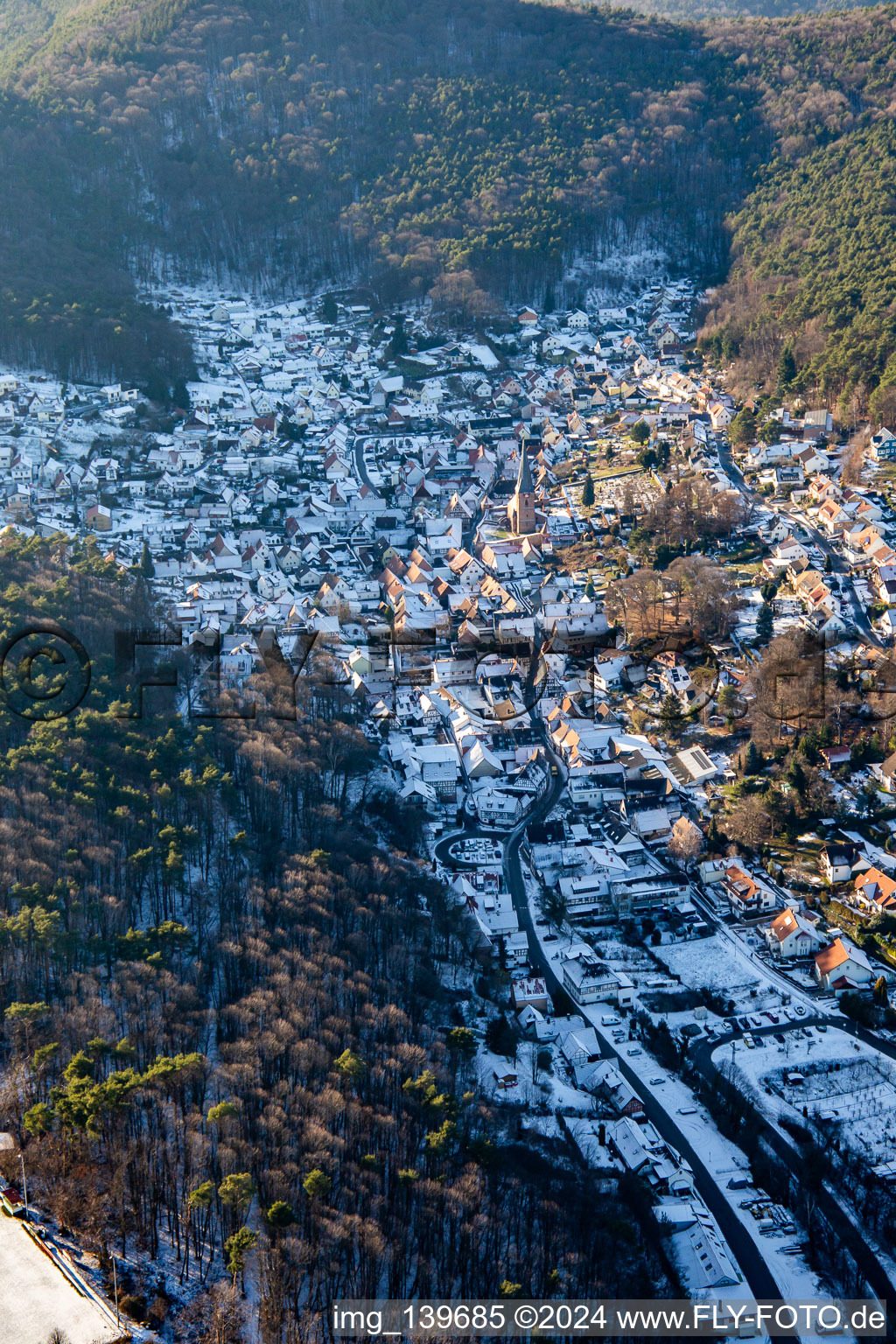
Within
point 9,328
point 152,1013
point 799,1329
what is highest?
point 9,328

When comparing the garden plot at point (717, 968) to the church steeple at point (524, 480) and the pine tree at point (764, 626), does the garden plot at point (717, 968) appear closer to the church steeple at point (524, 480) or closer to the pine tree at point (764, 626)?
the pine tree at point (764, 626)

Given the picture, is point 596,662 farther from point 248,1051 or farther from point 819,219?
point 819,219

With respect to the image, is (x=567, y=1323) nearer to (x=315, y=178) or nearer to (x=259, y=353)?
(x=259, y=353)

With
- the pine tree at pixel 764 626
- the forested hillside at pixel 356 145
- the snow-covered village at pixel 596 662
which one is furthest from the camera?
the forested hillside at pixel 356 145

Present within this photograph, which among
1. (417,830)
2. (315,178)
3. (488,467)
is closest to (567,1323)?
(417,830)

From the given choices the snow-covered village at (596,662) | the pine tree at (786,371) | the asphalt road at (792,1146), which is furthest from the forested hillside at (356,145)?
the asphalt road at (792,1146)

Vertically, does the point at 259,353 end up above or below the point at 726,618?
above
